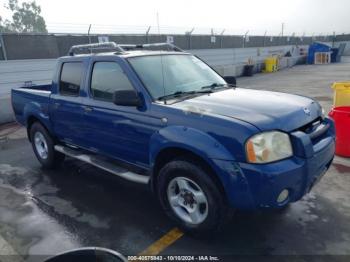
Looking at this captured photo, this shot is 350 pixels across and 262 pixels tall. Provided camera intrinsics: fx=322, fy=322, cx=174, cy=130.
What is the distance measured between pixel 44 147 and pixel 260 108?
4080 millimetres

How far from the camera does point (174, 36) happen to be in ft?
65.5

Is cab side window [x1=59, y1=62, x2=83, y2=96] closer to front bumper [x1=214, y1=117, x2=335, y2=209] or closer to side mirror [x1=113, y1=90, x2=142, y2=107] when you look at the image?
side mirror [x1=113, y1=90, x2=142, y2=107]

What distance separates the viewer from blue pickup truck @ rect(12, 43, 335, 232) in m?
2.86

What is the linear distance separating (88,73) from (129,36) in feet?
43.4

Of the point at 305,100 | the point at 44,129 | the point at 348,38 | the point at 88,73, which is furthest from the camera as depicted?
the point at 348,38

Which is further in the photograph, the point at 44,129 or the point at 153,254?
the point at 44,129

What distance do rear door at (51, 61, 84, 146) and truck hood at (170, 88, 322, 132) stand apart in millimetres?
1844

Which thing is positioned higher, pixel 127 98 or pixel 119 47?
pixel 119 47

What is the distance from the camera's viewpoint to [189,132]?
3145mm

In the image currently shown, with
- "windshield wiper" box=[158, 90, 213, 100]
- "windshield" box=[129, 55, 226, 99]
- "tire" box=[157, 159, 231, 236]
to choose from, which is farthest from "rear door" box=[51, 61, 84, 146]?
"tire" box=[157, 159, 231, 236]

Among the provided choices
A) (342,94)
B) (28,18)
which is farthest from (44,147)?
(28,18)

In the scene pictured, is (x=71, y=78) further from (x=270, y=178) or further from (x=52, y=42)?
(x=52, y=42)

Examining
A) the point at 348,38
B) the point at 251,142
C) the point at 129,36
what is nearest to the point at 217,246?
the point at 251,142

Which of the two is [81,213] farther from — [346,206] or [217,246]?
[346,206]
